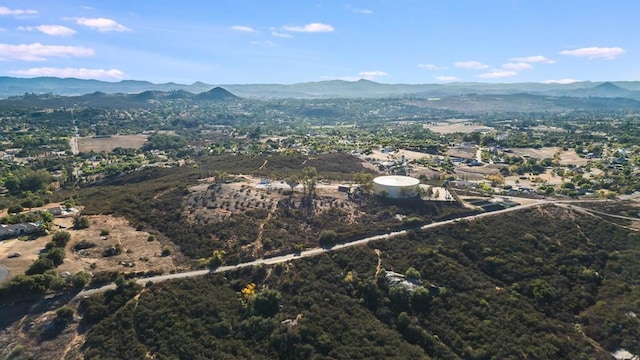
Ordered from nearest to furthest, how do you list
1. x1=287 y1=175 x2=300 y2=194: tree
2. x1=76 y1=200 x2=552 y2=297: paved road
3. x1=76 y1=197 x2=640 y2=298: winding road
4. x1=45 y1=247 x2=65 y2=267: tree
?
x1=76 y1=200 x2=552 y2=297: paved road
x1=76 y1=197 x2=640 y2=298: winding road
x1=45 y1=247 x2=65 y2=267: tree
x1=287 y1=175 x2=300 y2=194: tree

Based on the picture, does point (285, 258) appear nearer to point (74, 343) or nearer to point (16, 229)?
point (74, 343)

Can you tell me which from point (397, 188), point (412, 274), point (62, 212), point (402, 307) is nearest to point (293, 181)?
point (397, 188)

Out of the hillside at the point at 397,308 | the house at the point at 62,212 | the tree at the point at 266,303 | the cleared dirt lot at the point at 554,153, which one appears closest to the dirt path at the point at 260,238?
the hillside at the point at 397,308

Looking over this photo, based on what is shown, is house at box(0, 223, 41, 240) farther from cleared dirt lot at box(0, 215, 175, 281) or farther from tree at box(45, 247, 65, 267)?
tree at box(45, 247, 65, 267)

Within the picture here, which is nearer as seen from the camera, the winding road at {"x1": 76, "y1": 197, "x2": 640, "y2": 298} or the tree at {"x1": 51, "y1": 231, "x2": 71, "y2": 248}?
the winding road at {"x1": 76, "y1": 197, "x2": 640, "y2": 298}

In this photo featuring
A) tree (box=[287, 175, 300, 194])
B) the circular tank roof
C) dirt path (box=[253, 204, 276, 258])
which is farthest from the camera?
tree (box=[287, 175, 300, 194])

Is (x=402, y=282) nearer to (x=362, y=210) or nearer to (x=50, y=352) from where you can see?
(x=362, y=210)

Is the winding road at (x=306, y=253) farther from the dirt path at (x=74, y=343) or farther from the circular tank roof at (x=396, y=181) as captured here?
the circular tank roof at (x=396, y=181)

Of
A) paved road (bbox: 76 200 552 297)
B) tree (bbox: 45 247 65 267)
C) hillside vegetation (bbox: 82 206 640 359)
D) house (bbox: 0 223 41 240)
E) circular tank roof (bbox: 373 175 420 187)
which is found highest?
circular tank roof (bbox: 373 175 420 187)

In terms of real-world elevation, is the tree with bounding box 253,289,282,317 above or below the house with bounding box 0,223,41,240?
below

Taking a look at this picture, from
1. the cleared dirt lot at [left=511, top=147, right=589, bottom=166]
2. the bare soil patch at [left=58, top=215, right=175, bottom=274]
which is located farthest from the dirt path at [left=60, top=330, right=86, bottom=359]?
the cleared dirt lot at [left=511, top=147, right=589, bottom=166]

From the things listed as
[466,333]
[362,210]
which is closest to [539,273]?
[466,333]
